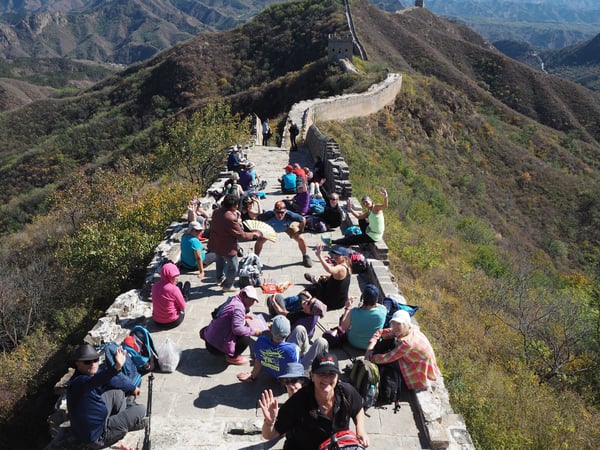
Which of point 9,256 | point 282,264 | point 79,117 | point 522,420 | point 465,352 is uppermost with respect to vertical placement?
point 282,264

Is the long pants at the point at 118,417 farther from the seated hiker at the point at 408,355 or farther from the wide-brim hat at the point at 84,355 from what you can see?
the seated hiker at the point at 408,355

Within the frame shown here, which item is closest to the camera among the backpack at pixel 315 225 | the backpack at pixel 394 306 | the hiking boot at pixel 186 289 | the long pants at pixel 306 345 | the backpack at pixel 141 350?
the long pants at pixel 306 345

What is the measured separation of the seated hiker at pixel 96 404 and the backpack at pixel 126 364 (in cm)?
11

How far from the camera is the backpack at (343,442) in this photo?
12.8 ft

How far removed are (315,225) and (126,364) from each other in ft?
20.5

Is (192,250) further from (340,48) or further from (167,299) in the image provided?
(340,48)

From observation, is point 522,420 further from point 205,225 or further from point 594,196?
point 594,196

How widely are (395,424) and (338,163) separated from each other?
1013 centimetres

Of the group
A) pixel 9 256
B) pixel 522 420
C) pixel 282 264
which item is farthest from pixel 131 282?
pixel 9 256

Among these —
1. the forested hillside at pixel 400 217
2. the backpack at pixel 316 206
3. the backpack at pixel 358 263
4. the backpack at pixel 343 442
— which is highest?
the backpack at pixel 343 442

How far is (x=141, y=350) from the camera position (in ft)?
19.4

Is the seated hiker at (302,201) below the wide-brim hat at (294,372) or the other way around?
below

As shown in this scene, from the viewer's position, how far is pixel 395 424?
5250 millimetres

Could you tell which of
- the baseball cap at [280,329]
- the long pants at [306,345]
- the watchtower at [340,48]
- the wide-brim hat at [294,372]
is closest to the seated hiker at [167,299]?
the long pants at [306,345]
